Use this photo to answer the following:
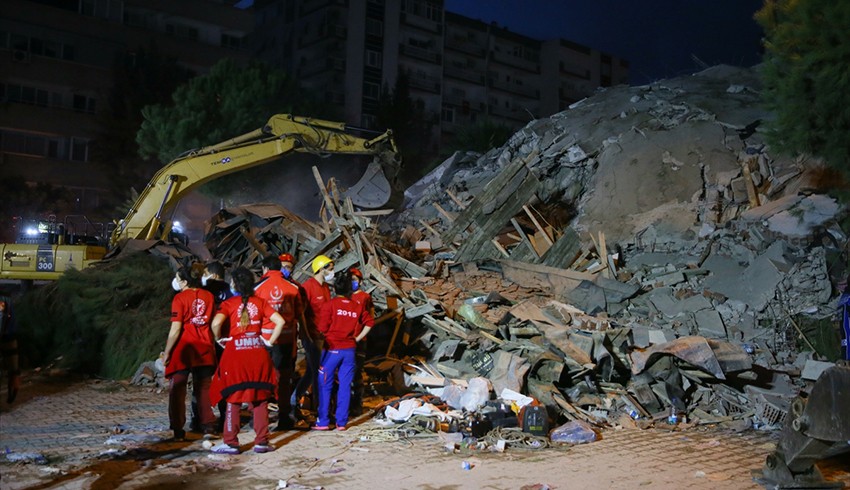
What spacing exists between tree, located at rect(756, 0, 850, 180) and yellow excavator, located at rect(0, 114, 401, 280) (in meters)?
7.76

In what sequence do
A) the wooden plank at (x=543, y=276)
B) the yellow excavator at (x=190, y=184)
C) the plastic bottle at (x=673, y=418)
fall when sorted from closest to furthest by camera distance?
1. the plastic bottle at (x=673, y=418)
2. the yellow excavator at (x=190, y=184)
3. the wooden plank at (x=543, y=276)

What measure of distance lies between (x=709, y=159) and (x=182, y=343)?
13.5 m

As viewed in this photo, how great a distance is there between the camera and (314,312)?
7594 millimetres

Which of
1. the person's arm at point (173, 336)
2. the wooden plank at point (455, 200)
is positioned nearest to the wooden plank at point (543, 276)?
the wooden plank at point (455, 200)

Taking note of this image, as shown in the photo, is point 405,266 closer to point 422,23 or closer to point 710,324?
point 710,324

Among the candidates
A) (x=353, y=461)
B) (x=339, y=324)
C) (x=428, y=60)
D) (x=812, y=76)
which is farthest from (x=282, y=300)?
(x=428, y=60)

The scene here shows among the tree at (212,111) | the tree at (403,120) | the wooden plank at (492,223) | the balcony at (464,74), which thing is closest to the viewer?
the wooden plank at (492,223)

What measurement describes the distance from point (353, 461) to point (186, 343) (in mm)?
2152

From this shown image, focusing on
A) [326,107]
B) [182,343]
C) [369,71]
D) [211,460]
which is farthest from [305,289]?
[369,71]

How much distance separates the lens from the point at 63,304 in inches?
441

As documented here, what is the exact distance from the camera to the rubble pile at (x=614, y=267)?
28.2 feet

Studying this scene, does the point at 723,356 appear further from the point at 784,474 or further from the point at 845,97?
the point at 845,97

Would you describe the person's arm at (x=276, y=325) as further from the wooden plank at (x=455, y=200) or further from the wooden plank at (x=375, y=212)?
the wooden plank at (x=455, y=200)

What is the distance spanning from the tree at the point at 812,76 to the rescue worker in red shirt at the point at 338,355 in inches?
305
